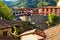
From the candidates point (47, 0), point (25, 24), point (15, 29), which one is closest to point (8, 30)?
point (15, 29)

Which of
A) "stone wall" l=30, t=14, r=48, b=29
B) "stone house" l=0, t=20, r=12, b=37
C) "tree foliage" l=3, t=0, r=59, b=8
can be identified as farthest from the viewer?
"tree foliage" l=3, t=0, r=59, b=8

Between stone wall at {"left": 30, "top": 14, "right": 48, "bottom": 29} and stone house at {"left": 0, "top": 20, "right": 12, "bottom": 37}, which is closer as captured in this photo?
stone house at {"left": 0, "top": 20, "right": 12, "bottom": 37}

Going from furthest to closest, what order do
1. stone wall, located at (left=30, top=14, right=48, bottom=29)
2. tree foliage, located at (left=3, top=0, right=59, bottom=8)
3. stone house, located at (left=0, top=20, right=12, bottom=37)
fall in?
tree foliage, located at (left=3, top=0, right=59, bottom=8) < stone wall, located at (left=30, top=14, right=48, bottom=29) < stone house, located at (left=0, top=20, right=12, bottom=37)

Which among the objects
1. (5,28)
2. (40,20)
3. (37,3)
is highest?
(5,28)

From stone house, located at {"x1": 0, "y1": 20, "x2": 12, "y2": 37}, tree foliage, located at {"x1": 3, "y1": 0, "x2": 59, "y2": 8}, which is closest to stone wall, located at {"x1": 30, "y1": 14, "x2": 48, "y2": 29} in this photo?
stone house, located at {"x1": 0, "y1": 20, "x2": 12, "y2": 37}

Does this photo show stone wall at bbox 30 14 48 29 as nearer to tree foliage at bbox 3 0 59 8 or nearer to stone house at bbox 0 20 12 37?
stone house at bbox 0 20 12 37

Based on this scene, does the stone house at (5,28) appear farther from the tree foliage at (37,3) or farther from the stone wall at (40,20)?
the tree foliage at (37,3)

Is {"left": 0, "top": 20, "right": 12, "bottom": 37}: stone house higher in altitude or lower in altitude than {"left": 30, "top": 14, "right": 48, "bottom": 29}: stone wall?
higher

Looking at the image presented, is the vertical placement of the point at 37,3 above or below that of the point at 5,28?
below

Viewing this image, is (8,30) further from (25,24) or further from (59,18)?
(59,18)

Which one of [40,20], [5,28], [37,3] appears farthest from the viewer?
[37,3]

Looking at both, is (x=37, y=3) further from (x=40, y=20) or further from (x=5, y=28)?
(x=5, y=28)

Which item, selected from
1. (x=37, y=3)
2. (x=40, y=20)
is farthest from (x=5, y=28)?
(x=37, y=3)

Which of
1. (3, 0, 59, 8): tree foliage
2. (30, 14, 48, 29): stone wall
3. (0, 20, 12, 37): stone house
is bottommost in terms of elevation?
(3, 0, 59, 8): tree foliage
